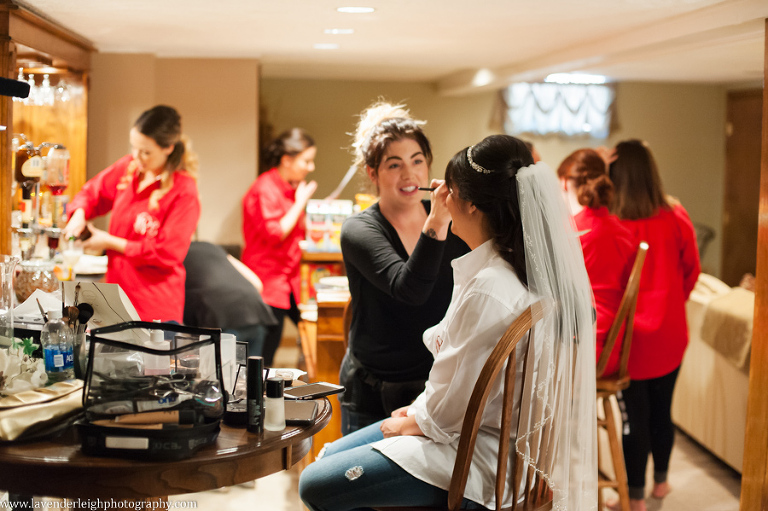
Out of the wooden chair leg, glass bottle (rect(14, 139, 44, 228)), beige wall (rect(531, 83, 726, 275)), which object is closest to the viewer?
glass bottle (rect(14, 139, 44, 228))

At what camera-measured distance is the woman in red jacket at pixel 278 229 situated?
4305 mm

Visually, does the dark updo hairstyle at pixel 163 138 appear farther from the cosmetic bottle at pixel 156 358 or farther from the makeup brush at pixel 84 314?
the cosmetic bottle at pixel 156 358

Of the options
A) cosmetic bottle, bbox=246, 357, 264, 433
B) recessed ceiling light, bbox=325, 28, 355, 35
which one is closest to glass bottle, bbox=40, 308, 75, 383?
cosmetic bottle, bbox=246, 357, 264, 433

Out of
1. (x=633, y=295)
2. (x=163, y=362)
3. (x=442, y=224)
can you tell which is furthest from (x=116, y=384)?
A: (x=633, y=295)

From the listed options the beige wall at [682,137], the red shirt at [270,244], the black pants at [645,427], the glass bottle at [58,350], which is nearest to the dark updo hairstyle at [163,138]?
the red shirt at [270,244]

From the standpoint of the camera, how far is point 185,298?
3.43m

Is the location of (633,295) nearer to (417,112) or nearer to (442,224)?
(442,224)

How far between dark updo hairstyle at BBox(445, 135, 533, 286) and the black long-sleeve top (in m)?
0.44

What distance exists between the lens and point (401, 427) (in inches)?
66.7

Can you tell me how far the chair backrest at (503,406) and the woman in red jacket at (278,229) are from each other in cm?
280

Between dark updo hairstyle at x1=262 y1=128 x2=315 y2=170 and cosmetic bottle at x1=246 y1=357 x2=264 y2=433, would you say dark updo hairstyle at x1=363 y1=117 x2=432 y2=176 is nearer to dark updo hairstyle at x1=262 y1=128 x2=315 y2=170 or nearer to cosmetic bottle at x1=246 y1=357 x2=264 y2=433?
cosmetic bottle at x1=246 y1=357 x2=264 y2=433

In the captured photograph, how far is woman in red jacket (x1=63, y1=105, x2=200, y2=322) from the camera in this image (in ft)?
10.0

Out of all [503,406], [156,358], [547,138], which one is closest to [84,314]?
[156,358]

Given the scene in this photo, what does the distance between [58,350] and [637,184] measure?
2460mm
